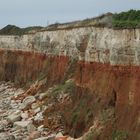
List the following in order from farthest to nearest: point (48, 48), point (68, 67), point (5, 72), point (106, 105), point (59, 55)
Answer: point (5, 72) → point (48, 48) → point (59, 55) → point (68, 67) → point (106, 105)

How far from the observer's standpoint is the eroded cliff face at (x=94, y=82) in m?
23.3

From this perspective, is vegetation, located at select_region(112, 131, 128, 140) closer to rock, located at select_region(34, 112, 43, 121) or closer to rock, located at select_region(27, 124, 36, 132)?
rock, located at select_region(27, 124, 36, 132)

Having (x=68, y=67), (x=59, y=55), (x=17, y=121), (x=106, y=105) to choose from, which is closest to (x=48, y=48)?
(x=59, y=55)

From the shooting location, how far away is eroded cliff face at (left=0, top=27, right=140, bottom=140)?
23.3 m

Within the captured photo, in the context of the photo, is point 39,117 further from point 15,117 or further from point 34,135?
point 34,135

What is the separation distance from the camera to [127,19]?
1061 inches

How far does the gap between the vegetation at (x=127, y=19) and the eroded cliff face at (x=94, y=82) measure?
44 cm

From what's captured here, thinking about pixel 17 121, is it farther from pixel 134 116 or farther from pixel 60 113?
pixel 134 116

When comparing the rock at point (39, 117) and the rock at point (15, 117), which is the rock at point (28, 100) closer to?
the rock at point (15, 117)

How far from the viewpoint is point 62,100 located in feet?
105

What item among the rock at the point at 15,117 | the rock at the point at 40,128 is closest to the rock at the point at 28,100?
the rock at the point at 15,117

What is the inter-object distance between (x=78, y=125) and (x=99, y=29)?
5205mm

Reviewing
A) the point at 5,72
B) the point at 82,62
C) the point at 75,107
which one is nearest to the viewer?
the point at 75,107

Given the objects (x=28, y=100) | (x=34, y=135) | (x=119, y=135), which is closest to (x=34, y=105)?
(x=28, y=100)
